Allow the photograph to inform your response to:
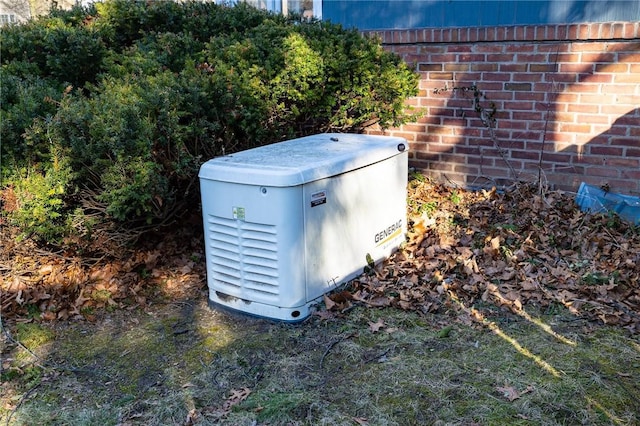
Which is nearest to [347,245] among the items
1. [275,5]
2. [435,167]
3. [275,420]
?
[275,420]

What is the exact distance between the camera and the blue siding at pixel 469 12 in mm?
5172

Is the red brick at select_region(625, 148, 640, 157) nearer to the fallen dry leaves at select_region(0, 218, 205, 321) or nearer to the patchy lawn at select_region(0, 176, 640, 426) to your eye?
the patchy lawn at select_region(0, 176, 640, 426)

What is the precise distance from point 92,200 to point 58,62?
6.76ft

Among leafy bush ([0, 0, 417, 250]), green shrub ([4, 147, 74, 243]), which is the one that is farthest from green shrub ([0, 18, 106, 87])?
green shrub ([4, 147, 74, 243])

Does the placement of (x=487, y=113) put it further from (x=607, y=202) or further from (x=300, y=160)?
(x=300, y=160)

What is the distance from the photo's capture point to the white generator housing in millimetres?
3605

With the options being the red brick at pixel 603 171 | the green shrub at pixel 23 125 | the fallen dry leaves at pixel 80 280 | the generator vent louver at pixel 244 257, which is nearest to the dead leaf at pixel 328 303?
the generator vent louver at pixel 244 257

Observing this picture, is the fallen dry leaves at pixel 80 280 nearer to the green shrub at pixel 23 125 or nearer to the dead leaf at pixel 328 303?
the green shrub at pixel 23 125

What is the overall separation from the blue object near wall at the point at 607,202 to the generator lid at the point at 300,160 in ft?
5.98

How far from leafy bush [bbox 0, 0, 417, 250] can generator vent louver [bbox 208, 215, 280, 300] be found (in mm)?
512

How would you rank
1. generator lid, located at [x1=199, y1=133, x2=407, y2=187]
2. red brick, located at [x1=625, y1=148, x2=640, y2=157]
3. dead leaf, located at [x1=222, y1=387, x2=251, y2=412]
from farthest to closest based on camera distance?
red brick, located at [x1=625, y1=148, x2=640, y2=157], generator lid, located at [x1=199, y1=133, x2=407, y2=187], dead leaf, located at [x1=222, y1=387, x2=251, y2=412]

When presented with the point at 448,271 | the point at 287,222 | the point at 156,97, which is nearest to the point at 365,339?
the point at 287,222

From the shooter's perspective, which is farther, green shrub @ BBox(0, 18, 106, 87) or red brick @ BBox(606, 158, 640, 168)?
green shrub @ BBox(0, 18, 106, 87)

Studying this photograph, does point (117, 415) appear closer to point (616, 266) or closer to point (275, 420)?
point (275, 420)
